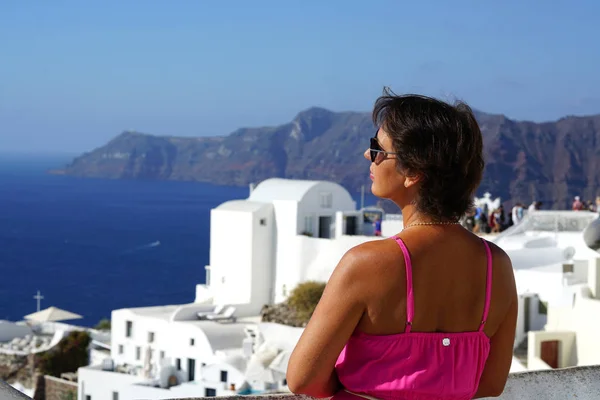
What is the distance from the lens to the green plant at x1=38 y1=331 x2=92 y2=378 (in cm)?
3253

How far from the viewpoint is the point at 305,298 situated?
1091 inches

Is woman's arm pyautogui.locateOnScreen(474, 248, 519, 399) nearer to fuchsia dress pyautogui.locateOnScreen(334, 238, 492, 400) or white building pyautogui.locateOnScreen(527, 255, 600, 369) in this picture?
fuchsia dress pyautogui.locateOnScreen(334, 238, 492, 400)

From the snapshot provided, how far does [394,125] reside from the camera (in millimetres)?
2258

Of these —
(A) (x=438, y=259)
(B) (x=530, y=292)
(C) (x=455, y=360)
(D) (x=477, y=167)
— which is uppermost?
(D) (x=477, y=167)

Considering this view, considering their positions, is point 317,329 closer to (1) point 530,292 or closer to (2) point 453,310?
(2) point 453,310

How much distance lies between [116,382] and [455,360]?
25236mm

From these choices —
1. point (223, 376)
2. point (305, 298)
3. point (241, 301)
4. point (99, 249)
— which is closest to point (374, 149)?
point (223, 376)

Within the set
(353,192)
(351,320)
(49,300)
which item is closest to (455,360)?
(351,320)

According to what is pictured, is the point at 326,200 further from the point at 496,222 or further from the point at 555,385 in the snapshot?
the point at 555,385

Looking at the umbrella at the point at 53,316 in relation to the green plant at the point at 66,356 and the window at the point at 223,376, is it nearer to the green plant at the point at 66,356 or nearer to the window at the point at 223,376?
the green plant at the point at 66,356

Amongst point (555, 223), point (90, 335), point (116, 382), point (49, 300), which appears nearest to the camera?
point (555, 223)

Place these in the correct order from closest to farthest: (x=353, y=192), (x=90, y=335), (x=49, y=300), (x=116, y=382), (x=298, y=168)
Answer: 1. (x=116, y=382)
2. (x=90, y=335)
3. (x=49, y=300)
4. (x=353, y=192)
5. (x=298, y=168)

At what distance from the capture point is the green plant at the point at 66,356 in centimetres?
3253

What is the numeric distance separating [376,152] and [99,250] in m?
103
